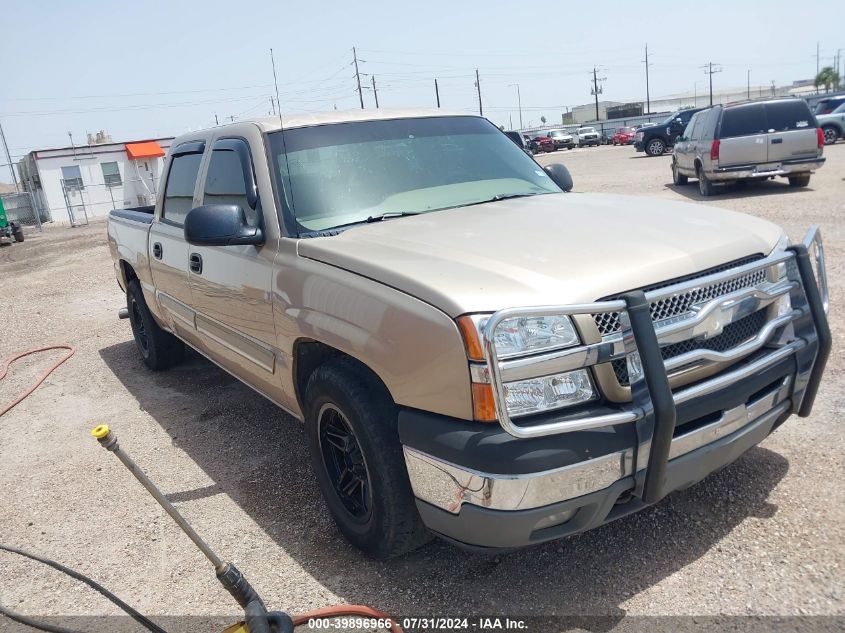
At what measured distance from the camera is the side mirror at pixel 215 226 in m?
3.34

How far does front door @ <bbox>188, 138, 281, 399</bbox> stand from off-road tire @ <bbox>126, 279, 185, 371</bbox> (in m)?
1.78

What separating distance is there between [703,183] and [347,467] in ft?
42.8

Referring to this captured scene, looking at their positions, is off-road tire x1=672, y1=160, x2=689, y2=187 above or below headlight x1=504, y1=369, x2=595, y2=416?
below

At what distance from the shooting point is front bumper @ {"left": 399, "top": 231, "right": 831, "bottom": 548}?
90.6 inches

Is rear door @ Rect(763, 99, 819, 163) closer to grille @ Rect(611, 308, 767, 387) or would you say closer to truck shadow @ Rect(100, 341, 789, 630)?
truck shadow @ Rect(100, 341, 789, 630)

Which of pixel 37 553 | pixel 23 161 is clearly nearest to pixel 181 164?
pixel 37 553

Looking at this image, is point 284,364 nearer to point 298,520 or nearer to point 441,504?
point 298,520

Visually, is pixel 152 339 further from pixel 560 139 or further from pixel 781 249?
pixel 560 139

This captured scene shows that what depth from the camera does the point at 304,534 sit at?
342cm

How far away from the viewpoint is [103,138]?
50812 mm

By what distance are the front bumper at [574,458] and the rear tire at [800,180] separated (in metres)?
12.9

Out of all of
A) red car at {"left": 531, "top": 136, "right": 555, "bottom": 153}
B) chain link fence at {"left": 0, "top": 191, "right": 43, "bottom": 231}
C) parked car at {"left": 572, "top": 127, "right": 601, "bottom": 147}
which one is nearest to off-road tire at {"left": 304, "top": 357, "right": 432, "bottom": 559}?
chain link fence at {"left": 0, "top": 191, "right": 43, "bottom": 231}

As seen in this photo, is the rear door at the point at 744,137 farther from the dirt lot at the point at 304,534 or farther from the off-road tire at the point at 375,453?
the off-road tire at the point at 375,453

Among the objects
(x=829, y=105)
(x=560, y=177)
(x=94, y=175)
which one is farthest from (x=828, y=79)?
(x=560, y=177)
